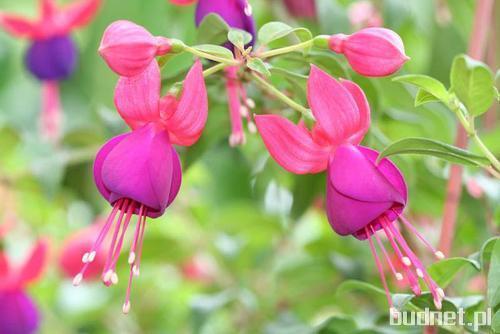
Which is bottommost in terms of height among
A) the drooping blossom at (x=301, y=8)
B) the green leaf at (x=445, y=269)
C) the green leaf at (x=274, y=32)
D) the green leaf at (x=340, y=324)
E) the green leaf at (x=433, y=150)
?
the green leaf at (x=340, y=324)

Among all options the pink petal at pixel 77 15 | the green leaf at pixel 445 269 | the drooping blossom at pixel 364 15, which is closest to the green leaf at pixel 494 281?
the green leaf at pixel 445 269

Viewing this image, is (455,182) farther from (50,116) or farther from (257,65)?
(50,116)

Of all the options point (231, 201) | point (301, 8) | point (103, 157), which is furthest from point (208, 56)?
point (231, 201)

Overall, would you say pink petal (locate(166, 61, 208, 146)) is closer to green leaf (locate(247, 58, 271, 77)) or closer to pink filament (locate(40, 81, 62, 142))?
green leaf (locate(247, 58, 271, 77))

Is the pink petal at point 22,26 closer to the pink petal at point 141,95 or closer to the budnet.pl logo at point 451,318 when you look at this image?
the pink petal at point 141,95

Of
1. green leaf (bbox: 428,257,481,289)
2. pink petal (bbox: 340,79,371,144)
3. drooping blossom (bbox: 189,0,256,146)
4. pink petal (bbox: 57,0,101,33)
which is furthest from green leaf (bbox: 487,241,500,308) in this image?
pink petal (bbox: 57,0,101,33)

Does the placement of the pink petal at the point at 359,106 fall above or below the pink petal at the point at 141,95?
below
